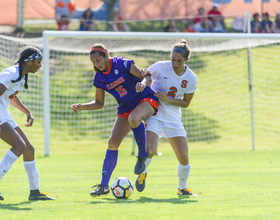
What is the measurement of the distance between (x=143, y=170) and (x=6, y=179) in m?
3.19

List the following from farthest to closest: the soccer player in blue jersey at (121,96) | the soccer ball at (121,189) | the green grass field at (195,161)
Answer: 1. the soccer player in blue jersey at (121,96)
2. the soccer ball at (121,189)
3. the green grass field at (195,161)

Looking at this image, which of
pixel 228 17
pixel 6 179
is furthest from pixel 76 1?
pixel 6 179

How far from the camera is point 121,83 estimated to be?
529cm

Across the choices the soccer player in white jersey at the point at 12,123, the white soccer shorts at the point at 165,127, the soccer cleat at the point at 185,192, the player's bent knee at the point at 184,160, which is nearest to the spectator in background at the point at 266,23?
the white soccer shorts at the point at 165,127

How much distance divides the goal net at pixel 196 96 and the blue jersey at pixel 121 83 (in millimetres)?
6946

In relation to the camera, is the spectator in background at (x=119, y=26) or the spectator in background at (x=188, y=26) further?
the spectator in background at (x=119, y=26)

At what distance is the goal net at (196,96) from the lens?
12.8m

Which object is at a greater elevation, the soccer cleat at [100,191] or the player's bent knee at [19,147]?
the player's bent knee at [19,147]

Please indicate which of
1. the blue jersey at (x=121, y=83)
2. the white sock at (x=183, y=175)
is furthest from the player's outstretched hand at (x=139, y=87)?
the white sock at (x=183, y=175)

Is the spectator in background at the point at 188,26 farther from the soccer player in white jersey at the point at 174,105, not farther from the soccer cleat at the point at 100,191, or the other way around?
the soccer cleat at the point at 100,191

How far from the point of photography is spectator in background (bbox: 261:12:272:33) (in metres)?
13.9

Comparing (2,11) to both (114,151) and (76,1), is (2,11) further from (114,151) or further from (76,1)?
(114,151)

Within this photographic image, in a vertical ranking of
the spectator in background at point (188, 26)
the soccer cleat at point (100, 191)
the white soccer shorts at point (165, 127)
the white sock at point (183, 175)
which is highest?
the spectator in background at point (188, 26)

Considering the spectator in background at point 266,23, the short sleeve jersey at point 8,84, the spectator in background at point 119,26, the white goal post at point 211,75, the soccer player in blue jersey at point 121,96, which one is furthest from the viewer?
the spectator in background at point 119,26
